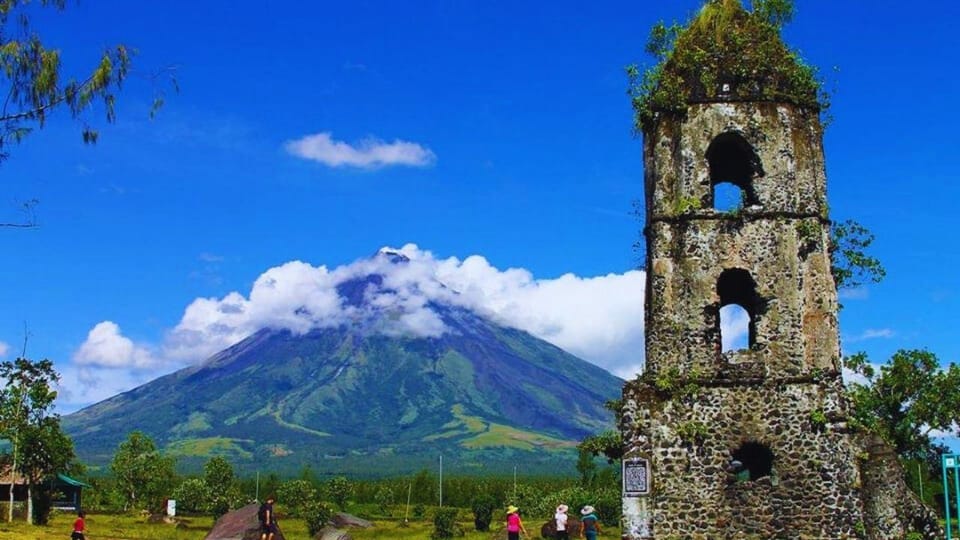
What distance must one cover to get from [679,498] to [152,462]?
48938 millimetres

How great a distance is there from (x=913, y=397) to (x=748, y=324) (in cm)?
2133

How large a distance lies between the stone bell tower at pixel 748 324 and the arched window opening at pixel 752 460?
33mm

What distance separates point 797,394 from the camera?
16125 mm

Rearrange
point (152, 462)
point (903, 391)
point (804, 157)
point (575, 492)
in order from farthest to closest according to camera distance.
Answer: point (152, 462)
point (575, 492)
point (903, 391)
point (804, 157)

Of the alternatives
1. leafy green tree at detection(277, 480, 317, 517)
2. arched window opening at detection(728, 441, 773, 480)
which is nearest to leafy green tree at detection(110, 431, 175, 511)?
leafy green tree at detection(277, 480, 317, 517)

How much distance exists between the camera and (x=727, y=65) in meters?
17.7

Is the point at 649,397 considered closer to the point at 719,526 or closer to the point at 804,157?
the point at 719,526

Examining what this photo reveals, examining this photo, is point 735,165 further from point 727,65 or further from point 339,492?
point 339,492

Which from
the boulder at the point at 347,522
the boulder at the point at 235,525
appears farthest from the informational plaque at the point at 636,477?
the boulder at the point at 347,522

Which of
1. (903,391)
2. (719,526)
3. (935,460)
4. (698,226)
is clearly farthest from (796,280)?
(935,460)

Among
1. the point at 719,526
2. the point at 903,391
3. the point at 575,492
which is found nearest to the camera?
the point at 719,526

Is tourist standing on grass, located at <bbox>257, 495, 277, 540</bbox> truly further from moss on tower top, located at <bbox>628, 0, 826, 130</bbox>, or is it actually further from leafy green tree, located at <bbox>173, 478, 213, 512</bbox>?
leafy green tree, located at <bbox>173, 478, 213, 512</bbox>

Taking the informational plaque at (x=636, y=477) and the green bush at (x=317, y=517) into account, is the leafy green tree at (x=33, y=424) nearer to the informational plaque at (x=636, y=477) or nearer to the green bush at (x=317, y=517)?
the green bush at (x=317, y=517)

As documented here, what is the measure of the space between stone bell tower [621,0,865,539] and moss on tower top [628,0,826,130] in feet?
0.09
